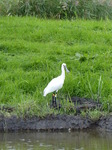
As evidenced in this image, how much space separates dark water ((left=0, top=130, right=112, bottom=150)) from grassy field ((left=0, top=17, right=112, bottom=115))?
498 mm

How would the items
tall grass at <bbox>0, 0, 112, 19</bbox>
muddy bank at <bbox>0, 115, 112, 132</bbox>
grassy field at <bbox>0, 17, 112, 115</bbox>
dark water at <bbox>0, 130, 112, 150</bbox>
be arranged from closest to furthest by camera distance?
dark water at <bbox>0, 130, 112, 150</bbox>
muddy bank at <bbox>0, 115, 112, 132</bbox>
grassy field at <bbox>0, 17, 112, 115</bbox>
tall grass at <bbox>0, 0, 112, 19</bbox>

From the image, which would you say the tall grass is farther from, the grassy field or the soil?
the soil

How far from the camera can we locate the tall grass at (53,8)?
14953 millimetres

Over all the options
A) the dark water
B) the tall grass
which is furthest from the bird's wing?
the tall grass

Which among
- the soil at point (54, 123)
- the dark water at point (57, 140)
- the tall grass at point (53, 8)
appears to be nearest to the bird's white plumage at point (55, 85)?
the soil at point (54, 123)

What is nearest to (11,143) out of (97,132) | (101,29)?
(97,132)

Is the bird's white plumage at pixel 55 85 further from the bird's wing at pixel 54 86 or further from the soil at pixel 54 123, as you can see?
the soil at pixel 54 123

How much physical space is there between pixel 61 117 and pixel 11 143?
4.03 feet

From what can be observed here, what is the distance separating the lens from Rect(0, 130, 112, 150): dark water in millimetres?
9047

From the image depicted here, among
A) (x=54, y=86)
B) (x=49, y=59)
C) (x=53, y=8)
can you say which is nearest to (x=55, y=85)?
(x=54, y=86)

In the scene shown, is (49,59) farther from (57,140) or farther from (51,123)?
(57,140)

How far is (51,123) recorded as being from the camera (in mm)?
10172

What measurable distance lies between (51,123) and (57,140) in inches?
28.0

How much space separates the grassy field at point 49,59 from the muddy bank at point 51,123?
0.50ft
